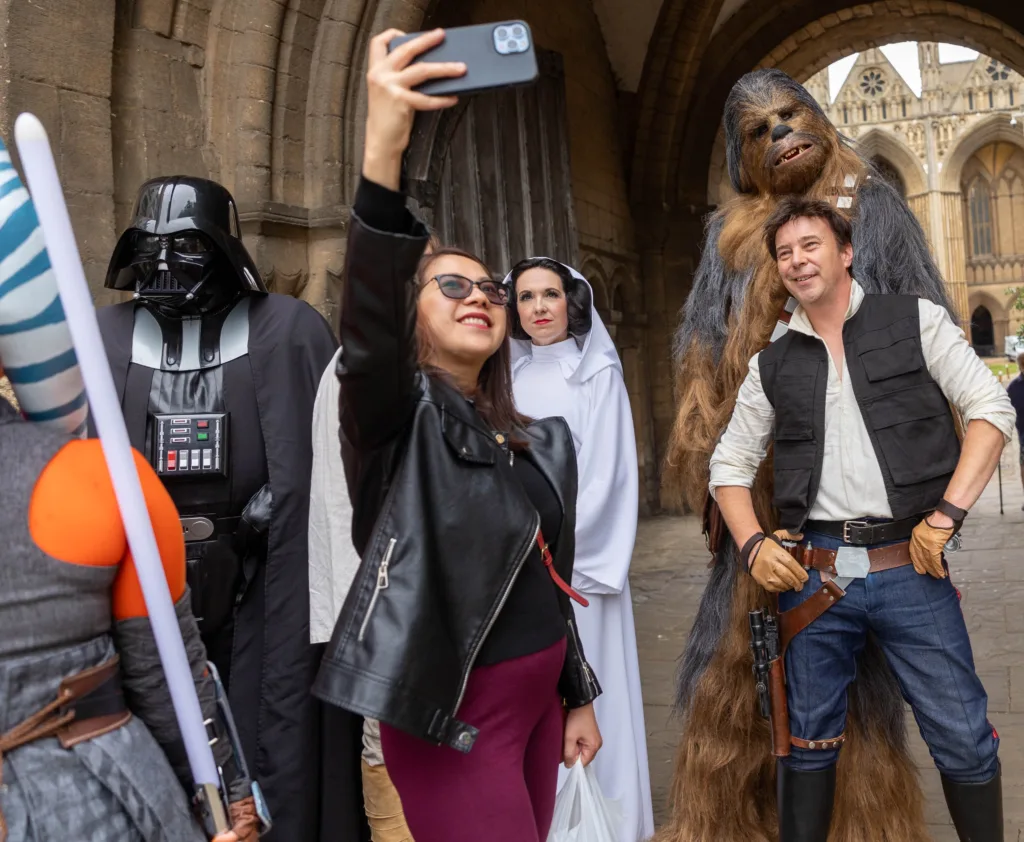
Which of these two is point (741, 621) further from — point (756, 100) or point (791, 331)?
point (756, 100)

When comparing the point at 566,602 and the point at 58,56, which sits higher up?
the point at 58,56

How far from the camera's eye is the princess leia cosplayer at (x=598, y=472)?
3.27m

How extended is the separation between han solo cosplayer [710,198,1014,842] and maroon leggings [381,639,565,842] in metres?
0.97

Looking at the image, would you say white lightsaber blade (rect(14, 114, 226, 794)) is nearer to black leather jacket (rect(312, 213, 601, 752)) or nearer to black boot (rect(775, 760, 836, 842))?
black leather jacket (rect(312, 213, 601, 752))

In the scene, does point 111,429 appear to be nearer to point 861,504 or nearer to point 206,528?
point 206,528

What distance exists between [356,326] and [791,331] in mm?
1447

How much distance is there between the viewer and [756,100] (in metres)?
3.08

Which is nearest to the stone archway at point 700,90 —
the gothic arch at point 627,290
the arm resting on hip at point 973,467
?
the gothic arch at point 627,290

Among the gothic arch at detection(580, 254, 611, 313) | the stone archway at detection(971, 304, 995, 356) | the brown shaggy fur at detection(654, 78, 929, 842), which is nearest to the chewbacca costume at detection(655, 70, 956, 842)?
the brown shaggy fur at detection(654, 78, 929, 842)

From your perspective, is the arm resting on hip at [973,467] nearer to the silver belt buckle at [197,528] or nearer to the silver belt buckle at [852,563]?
the silver belt buckle at [852,563]

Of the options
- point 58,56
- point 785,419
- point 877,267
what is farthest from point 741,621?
point 58,56

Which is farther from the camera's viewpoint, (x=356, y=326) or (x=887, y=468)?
(x=887, y=468)

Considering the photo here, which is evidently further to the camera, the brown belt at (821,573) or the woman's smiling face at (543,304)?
the woman's smiling face at (543,304)

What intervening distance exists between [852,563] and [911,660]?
251 millimetres
